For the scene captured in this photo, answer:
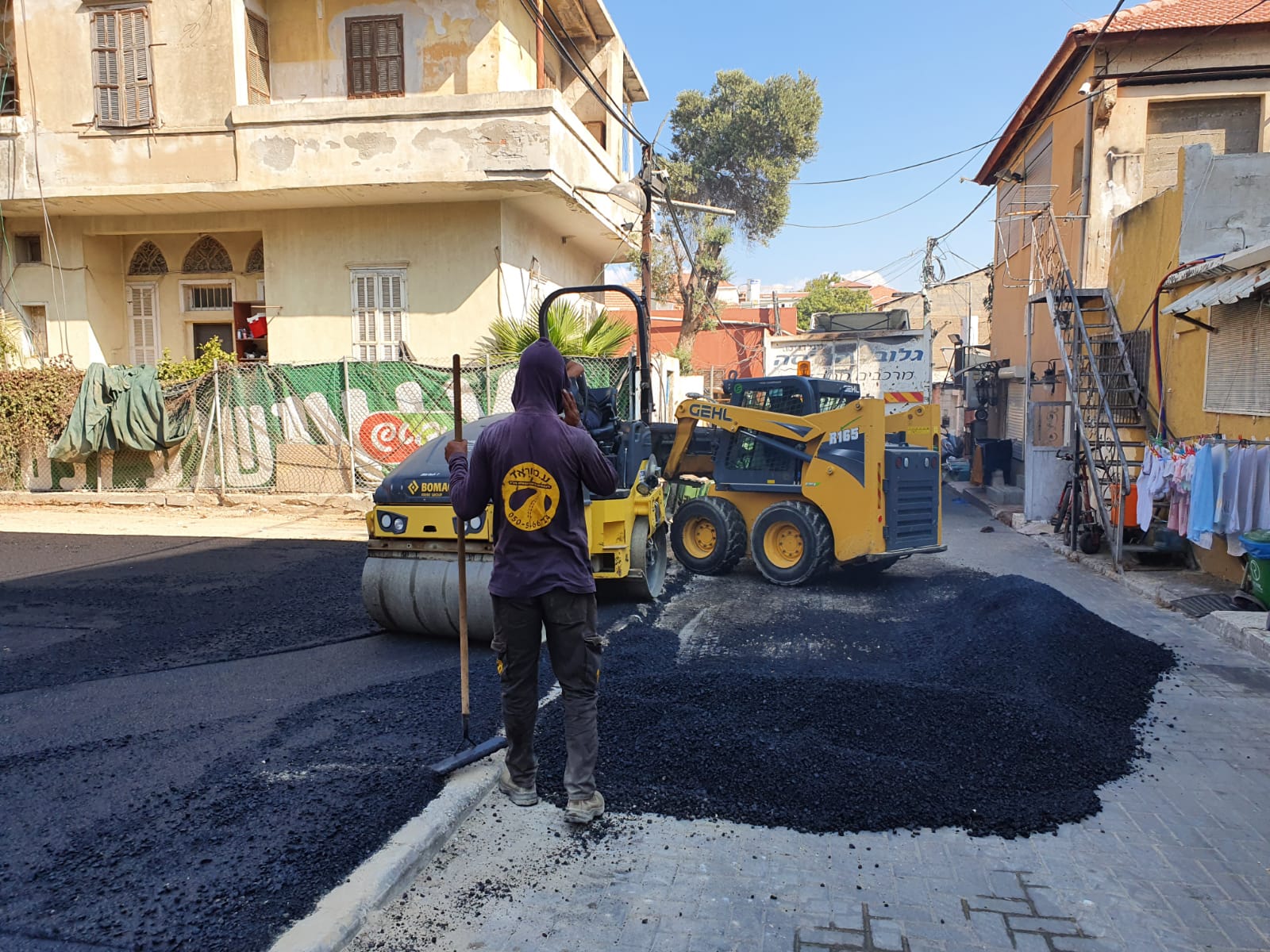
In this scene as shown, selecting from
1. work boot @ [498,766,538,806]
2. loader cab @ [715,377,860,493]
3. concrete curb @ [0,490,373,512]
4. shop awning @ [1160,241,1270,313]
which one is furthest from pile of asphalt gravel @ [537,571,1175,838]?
concrete curb @ [0,490,373,512]

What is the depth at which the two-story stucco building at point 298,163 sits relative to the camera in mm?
14320

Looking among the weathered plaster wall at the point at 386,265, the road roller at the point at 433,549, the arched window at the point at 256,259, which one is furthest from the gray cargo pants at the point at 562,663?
the arched window at the point at 256,259

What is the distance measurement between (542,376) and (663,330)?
112 feet

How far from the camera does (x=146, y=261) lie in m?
17.6

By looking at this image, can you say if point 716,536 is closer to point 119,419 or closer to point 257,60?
point 119,419

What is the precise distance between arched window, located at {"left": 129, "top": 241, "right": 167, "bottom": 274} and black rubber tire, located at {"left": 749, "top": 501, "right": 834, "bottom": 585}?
1426 cm

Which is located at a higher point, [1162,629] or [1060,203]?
[1060,203]

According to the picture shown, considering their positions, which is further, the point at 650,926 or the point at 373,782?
the point at 373,782

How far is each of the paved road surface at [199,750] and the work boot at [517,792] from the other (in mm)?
350

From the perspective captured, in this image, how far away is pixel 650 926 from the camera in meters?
3.12

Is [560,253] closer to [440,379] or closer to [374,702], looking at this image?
[440,379]

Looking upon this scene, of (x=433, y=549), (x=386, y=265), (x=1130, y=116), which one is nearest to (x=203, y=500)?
(x=386, y=265)

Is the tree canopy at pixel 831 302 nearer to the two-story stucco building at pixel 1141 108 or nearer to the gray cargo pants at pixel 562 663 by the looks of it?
the two-story stucco building at pixel 1141 108

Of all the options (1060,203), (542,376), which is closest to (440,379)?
(542,376)
